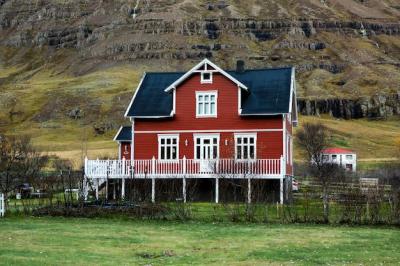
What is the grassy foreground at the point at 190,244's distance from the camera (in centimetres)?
1994

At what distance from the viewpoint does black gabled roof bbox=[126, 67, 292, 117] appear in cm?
4722

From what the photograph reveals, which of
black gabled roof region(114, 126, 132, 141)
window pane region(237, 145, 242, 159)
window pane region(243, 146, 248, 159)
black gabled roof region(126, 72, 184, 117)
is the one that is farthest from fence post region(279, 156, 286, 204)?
black gabled roof region(114, 126, 132, 141)

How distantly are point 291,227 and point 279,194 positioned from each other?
17.2 m

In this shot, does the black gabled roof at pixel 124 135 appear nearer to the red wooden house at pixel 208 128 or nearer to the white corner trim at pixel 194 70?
the red wooden house at pixel 208 128

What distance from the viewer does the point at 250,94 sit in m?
48.8

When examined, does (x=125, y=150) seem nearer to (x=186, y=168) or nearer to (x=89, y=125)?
(x=186, y=168)

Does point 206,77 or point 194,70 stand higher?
point 194,70

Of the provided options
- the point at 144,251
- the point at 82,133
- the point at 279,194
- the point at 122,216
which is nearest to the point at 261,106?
the point at 279,194

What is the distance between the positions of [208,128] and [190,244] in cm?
2517

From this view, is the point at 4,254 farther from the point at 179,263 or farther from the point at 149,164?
the point at 149,164

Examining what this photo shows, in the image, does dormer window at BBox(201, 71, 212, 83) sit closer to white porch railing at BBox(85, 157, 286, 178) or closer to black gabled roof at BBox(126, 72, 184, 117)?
black gabled roof at BBox(126, 72, 184, 117)

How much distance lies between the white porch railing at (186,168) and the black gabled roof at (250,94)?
12.7 ft

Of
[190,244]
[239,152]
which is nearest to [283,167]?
[239,152]

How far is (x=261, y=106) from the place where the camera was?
155 ft
